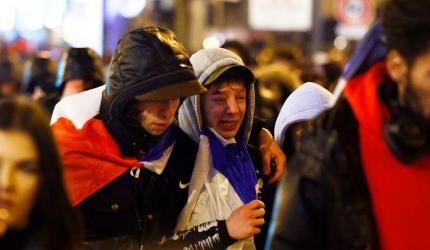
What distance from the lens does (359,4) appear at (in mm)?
18875

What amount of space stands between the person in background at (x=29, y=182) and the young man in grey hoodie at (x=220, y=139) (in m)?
1.29

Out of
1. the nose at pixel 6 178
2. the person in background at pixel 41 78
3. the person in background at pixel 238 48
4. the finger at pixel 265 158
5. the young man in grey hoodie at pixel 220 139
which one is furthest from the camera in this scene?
the person in background at pixel 41 78

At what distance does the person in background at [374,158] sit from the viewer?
2625 mm

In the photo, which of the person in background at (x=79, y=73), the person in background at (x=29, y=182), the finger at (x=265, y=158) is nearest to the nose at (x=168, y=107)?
the finger at (x=265, y=158)

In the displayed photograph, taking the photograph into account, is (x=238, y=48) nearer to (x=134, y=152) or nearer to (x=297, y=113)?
(x=297, y=113)

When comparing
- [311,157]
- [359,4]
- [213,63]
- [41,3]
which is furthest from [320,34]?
[311,157]

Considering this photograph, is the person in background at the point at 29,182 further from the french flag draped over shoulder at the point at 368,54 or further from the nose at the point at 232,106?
the nose at the point at 232,106

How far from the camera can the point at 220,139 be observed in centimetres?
413

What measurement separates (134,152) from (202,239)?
1.49 ft

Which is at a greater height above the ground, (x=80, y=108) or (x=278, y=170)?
(x=80, y=108)

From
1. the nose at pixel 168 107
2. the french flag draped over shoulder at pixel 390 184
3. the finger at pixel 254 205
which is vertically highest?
the french flag draped over shoulder at pixel 390 184

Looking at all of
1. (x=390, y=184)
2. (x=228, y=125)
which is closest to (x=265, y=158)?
(x=228, y=125)

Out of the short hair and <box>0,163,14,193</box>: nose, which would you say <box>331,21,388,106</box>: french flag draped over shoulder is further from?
<box>0,163,14,193</box>: nose

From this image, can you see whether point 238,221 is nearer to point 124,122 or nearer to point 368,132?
point 124,122
